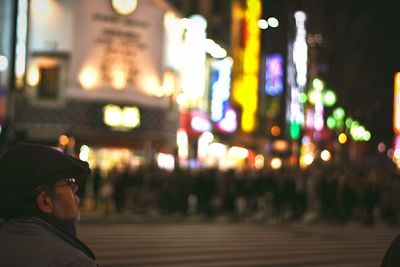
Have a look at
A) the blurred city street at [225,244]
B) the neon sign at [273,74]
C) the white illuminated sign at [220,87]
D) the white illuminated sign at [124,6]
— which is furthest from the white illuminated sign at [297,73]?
the blurred city street at [225,244]

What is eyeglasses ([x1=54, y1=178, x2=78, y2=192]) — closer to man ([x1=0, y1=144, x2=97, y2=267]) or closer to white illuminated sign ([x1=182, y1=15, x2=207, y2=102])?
man ([x1=0, y1=144, x2=97, y2=267])

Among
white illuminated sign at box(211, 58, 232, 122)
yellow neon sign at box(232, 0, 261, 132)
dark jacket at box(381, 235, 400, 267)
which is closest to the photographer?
dark jacket at box(381, 235, 400, 267)

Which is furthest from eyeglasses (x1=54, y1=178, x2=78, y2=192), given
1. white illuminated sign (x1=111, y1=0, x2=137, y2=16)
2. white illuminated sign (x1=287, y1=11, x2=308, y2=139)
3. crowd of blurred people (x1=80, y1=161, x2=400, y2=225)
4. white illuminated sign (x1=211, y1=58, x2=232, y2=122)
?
white illuminated sign (x1=287, y1=11, x2=308, y2=139)

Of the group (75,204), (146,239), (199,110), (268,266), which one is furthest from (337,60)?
(75,204)

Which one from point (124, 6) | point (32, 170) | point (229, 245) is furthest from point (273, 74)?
point (32, 170)

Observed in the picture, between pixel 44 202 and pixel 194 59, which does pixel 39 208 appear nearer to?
pixel 44 202

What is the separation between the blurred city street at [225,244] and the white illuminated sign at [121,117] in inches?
502

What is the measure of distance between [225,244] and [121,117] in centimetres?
2171

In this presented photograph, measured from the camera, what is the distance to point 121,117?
38.4m

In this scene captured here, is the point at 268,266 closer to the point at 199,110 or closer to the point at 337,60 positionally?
the point at 199,110

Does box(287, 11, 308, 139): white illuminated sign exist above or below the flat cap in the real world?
above

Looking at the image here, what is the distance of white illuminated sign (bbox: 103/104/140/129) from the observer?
37.9 meters

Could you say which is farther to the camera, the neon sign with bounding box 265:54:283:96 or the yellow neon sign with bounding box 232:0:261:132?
the neon sign with bounding box 265:54:283:96

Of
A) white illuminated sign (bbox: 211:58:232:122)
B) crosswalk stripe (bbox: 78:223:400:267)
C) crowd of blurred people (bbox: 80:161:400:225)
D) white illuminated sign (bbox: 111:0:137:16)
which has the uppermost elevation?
white illuminated sign (bbox: 111:0:137:16)
